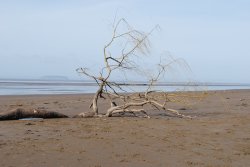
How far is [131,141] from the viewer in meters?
9.30

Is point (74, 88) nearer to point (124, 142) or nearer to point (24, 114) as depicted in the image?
point (24, 114)

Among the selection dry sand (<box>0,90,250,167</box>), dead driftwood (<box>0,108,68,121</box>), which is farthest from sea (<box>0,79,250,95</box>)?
dead driftwood (<box>0,108,68,121</box>)

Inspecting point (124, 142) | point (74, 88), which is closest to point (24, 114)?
point (124, 142)

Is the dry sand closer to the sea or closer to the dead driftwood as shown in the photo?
the dead driftwood

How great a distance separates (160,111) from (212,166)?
369 inches

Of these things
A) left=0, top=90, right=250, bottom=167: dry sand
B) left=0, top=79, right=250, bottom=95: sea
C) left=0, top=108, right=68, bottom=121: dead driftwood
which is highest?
left=0, top=79, right=250, bottom=95: sea

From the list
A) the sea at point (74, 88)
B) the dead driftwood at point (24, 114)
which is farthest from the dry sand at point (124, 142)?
the sea at point (74, 88)

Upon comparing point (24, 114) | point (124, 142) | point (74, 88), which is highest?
point (74, 88)

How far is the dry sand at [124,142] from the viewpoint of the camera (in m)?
7.48

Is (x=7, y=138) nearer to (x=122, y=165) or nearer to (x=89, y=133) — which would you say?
(x=89, y=133)

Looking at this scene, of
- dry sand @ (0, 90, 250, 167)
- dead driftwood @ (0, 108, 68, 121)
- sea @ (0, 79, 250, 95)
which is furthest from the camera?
sea @ (0, 79, 250, 95)

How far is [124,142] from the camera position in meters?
9.17

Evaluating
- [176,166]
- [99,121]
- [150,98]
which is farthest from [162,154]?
[150,98]

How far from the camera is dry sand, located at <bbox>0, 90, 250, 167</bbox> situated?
24.5 feet
